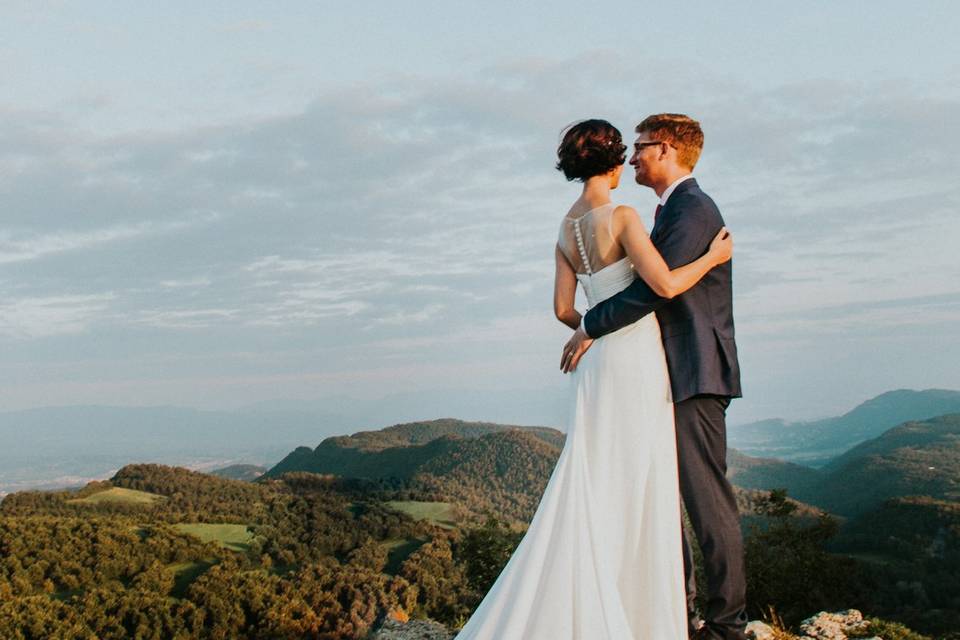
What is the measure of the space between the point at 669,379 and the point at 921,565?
52.5 metres

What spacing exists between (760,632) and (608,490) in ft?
9.21

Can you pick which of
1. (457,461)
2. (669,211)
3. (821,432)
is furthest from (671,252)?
(821,432)

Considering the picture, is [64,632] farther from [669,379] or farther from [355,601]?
[669,379]

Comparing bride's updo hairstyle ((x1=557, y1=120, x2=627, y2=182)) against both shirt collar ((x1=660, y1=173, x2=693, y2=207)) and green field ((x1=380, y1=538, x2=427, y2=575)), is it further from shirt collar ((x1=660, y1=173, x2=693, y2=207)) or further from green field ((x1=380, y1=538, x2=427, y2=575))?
green field ((x1=380, y1=538, x2=427, y2=575))

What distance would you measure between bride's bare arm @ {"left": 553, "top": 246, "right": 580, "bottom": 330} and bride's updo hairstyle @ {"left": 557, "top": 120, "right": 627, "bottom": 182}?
54 cm

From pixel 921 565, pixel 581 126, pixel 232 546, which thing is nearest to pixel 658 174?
pixel 581 126

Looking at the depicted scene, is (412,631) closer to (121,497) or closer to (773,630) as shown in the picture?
(773,630)

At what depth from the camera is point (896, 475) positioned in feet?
246

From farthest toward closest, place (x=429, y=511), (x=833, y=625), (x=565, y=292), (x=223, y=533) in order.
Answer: (x=429, y=511)
(x=223, y=533)
(x=833, y=625)
(x=565, y=292)

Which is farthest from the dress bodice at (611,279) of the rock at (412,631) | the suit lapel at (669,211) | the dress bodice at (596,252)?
the rock at (412,631)

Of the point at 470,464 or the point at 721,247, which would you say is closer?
the point at 721,247

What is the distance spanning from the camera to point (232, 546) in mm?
38625

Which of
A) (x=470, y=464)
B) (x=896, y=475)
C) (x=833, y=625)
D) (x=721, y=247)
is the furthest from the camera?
(x=470, y=464)

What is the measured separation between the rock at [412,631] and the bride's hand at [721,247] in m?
3.56
